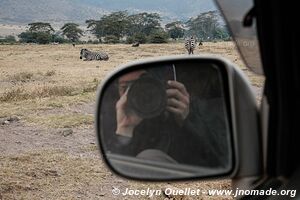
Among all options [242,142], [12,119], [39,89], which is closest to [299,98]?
[242,142]

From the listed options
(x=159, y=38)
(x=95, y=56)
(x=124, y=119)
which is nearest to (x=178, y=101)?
(x=124, y=119)

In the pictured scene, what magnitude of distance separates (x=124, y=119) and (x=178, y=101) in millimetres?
143

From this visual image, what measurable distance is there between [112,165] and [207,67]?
324 mm

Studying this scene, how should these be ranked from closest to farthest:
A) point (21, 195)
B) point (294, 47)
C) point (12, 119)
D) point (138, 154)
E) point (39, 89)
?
point (294, 47) → point (138, 154) → point (21, 195) → point (12, 119) → point (39, 89)

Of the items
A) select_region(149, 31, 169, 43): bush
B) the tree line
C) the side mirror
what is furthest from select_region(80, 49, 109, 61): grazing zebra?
the tree line

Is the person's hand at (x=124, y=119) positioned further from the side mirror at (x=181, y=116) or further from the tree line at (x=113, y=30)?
the tree line at (x=113, y=30)

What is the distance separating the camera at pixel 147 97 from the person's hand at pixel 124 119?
0.01m

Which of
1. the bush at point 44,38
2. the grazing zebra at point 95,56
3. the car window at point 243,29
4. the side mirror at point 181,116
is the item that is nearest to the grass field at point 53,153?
the car window at point 243,29

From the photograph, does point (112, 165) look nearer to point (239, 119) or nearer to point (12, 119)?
point (239, 119)

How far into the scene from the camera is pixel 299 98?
965 millimetres

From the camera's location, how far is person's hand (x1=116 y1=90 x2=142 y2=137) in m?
1.05

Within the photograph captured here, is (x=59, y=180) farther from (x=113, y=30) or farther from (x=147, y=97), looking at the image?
(x=113, y=30)

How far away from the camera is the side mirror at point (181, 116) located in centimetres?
102

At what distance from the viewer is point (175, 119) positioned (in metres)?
1.03
